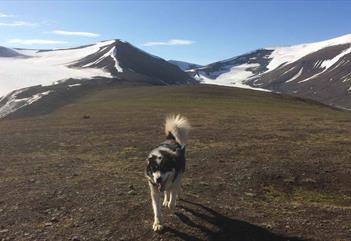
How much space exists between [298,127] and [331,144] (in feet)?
35.5

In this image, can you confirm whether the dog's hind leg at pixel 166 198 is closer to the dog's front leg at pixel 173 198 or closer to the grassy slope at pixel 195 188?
the dog's front leg at pixel 173 198

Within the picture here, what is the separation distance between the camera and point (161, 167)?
1370 cm

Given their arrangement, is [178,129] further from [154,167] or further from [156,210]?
[156,210]

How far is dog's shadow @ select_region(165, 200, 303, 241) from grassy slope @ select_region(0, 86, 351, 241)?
3 centimetres

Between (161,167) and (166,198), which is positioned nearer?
(161,167)

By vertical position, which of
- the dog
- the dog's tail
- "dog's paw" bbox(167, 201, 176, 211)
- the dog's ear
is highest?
the dog's tail

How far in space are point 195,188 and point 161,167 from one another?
15.7ft

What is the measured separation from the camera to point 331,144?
28422 mm

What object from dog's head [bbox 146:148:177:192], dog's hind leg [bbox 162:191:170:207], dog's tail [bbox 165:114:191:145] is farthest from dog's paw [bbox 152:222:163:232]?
dog's tail [bbox 165:114:191:145]

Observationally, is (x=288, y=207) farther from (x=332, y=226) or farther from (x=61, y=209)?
(x=61, y=209)

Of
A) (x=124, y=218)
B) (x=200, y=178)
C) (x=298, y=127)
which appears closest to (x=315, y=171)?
(x=200, y=178)

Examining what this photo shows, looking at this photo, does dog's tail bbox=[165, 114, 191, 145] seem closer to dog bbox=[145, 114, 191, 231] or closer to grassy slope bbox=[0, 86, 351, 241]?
dog bbox=[145, 114, 191, 231]

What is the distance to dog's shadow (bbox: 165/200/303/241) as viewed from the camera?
1320cm

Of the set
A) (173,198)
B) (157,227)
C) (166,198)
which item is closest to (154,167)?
(157,227)
